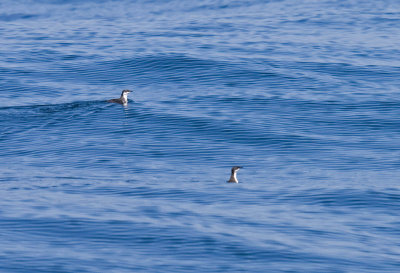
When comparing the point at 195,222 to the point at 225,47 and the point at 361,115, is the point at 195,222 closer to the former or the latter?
the point at 361,115

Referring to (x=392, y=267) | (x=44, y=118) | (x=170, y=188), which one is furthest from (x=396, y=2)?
(x=392, y=267)

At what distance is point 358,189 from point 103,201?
28.7 ft

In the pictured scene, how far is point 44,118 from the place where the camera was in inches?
1496

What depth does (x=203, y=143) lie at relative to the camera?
115 ft

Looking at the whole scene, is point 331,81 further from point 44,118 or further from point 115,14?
point 115,14

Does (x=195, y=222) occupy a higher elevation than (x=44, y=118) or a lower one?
lower

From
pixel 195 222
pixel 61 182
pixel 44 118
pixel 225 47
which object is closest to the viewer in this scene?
pixel 195 222

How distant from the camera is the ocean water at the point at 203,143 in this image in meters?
23.6

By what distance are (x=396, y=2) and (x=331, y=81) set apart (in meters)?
26.1

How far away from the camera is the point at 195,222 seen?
25.3 m

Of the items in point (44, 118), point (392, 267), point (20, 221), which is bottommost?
point (392, 267)

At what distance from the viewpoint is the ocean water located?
23594 millimetres

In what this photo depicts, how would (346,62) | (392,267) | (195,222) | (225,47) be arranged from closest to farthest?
(392,267) → (195,222) → (346,62) → (225,47)

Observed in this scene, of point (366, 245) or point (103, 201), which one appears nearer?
point (366, 245)
